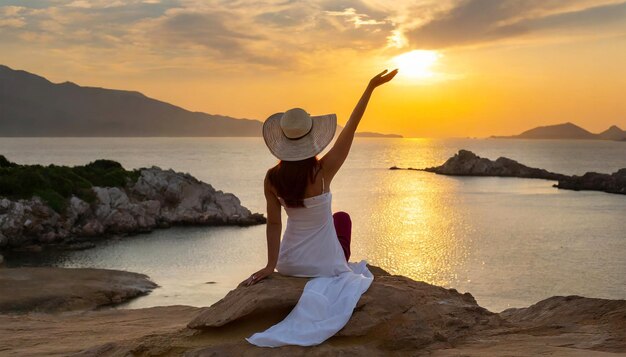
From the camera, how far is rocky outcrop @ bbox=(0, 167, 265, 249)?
42156 millimetres

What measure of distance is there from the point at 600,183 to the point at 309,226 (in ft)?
332

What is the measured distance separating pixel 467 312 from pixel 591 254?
134 feet

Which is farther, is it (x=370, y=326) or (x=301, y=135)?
(x=370, y=326)

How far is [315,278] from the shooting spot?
24.4ft

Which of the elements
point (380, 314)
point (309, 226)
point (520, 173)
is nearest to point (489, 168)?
point (520, 173)

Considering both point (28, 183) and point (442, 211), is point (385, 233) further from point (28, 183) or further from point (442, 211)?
point (28, 183)

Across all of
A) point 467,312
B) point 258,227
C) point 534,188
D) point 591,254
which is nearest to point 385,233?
point 258,227

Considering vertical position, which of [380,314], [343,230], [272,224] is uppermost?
[272,224]

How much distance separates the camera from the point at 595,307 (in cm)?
872

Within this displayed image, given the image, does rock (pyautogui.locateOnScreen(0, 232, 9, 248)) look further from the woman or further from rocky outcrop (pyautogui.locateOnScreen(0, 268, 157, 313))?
the woman

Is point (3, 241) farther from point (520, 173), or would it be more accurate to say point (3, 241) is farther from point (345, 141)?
point (520, 173)

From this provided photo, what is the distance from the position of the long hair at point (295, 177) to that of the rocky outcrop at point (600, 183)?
96210 millimetres

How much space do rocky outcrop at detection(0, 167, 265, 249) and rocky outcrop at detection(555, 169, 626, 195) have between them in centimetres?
6109

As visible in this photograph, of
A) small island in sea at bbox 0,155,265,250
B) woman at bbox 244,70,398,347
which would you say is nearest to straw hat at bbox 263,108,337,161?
woman at bbox 244,70,398,347
